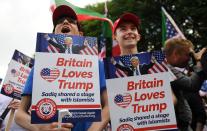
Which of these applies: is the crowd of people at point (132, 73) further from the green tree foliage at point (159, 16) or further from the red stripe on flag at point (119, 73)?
the green tree foliage at point (159, 16)

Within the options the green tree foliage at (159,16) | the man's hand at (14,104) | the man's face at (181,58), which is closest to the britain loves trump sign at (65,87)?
the man's face at (181,58)

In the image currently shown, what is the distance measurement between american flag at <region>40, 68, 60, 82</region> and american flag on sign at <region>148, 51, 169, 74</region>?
752 millimetres

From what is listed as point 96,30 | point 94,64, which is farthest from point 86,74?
point 96,30

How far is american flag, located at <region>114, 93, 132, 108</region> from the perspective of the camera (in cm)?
378

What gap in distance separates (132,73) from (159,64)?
0.74 ft

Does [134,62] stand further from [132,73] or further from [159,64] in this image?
[159,64]

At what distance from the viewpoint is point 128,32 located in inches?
182

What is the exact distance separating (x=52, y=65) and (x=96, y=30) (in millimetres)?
27486

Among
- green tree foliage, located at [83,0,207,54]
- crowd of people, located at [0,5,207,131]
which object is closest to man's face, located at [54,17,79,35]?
crowd of people, located at [0,5,207,131]

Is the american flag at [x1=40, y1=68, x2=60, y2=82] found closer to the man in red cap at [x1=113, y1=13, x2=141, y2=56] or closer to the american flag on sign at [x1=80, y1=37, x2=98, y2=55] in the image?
the american flag on sign at [x1=80, y1=37, x2=98, y2=55]

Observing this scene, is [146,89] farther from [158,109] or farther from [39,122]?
[39,122]

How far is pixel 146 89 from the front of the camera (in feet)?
12.5

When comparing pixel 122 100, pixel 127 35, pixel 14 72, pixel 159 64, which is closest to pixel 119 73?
pixel 122 100

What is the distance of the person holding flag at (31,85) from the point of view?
11.9 feet
